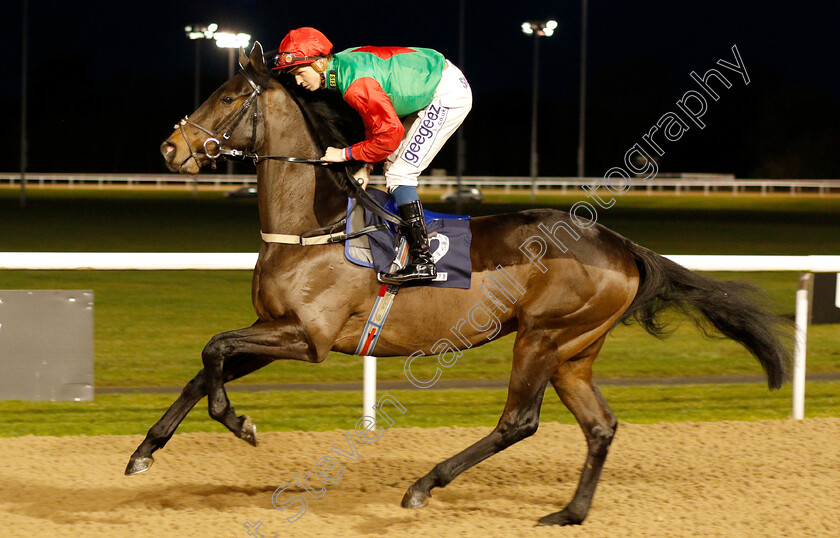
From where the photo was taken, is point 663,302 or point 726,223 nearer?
point 663,302

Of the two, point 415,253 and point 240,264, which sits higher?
point 415,253

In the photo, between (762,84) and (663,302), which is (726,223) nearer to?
(663,302)

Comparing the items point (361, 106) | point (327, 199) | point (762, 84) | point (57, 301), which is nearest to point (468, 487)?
point (327, 199)

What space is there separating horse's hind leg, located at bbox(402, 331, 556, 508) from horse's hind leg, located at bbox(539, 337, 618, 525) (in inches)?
5.8

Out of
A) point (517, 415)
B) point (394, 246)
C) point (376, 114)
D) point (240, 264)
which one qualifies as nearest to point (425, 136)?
point (376, 114)

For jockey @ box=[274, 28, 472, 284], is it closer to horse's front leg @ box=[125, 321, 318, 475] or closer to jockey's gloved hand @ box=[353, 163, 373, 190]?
jockey's gloved hand @ box=[353, 163, 373, 190]

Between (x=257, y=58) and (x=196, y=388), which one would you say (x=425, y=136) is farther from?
(x=196, y=388)

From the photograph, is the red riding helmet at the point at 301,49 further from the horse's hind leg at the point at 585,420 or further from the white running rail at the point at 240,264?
the horse's hind leg at the point at 585,420

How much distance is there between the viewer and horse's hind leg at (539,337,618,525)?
3.39 meters

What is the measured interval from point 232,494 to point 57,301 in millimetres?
1579

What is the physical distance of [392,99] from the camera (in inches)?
136

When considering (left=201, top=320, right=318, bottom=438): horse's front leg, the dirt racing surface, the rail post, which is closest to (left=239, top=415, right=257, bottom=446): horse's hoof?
(left=201, top=320, right=318, bottom=438): horse's front leg

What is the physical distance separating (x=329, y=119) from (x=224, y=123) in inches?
15.4

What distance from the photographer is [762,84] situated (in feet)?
170
